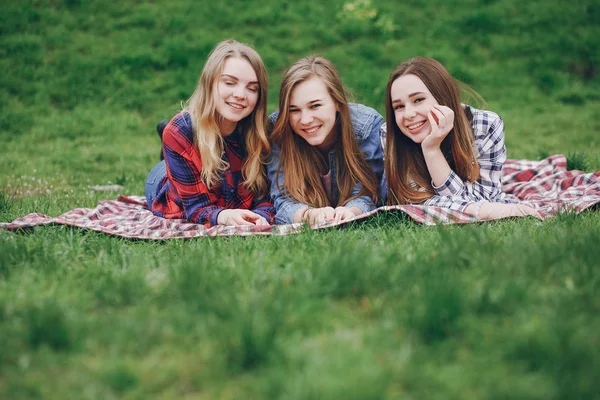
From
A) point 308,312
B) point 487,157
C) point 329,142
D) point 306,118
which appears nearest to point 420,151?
point 487,157

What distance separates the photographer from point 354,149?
4.18 meters

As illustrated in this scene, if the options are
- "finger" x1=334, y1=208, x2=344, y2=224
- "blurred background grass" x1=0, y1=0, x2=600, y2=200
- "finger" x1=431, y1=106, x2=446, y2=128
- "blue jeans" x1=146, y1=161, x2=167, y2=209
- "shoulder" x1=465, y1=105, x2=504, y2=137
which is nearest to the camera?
"finger" x1=334, y1=208, x2=344, y2=224

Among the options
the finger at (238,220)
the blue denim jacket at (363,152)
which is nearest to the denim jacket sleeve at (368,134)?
the blue denim jacket at (363,152)

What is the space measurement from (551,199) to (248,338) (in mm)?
3280

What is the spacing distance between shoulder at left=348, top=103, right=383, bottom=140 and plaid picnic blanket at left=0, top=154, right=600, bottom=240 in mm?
934

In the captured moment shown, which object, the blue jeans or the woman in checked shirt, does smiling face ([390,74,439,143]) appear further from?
the blue jeans

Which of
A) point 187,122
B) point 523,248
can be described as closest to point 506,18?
point 187,122

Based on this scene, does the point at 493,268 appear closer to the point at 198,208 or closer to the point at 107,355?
the point at 107,355

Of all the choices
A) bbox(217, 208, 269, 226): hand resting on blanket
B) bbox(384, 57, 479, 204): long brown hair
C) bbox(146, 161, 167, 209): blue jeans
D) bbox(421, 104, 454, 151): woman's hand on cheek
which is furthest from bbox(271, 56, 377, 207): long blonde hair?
bbox(146, 161, 167, 209): blue jeans

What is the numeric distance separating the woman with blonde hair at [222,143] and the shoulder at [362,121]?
71cm

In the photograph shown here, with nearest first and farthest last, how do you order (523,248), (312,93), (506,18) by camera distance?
(523,248), (312,93), (506,18)

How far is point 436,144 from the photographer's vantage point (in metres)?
3.93

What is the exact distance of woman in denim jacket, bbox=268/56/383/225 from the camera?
401 cm

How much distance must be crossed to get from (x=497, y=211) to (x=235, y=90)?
2.05 m
